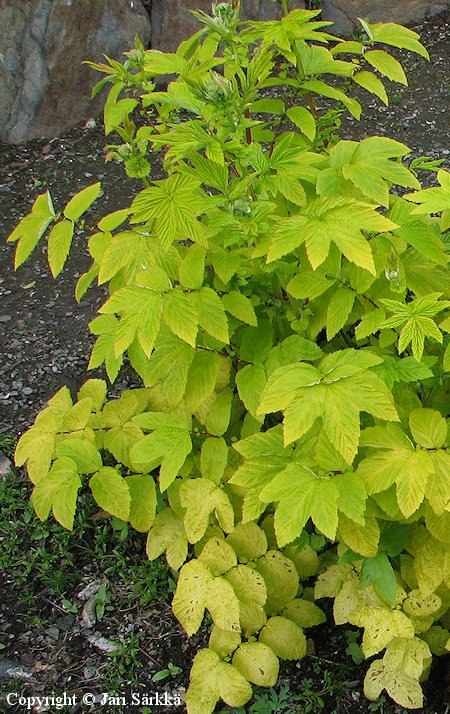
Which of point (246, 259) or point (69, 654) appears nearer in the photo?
point (246, 259)

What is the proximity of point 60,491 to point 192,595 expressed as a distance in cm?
45

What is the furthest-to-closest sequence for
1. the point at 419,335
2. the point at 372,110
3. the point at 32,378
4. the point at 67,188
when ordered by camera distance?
1. the point at 372,110
2. the point at 67,188
3. the point at 32,378
4. the point at 419,335

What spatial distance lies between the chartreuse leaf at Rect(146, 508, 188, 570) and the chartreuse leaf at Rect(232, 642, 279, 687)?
0.32 meters

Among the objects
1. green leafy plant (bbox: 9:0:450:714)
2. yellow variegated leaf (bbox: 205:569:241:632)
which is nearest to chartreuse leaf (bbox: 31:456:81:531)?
green leafy plant (bbox: 9:0:450:714)

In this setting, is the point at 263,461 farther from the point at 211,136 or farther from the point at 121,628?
the point at 121,628

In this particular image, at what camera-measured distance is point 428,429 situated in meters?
1.67

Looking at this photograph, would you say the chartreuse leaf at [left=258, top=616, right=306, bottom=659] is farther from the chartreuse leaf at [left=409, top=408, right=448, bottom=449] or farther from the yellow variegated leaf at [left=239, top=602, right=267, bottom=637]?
the chartreuse leaf at [left=409, top=408, right=448, bottom=449]

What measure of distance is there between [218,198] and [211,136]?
0.14 metres

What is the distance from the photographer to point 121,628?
7.77ft

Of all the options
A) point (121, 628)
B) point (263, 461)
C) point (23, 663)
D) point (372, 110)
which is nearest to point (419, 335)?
point (263, 461)

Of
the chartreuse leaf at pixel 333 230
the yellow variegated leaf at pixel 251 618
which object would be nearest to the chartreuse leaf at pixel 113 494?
the yellow variegated leaf at pixel 251 618

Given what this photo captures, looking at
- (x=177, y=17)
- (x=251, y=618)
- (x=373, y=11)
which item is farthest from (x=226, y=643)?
(x=373, y=11)

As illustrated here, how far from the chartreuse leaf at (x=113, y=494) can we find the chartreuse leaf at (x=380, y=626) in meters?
0.66

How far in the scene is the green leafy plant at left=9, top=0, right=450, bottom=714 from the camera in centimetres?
160
